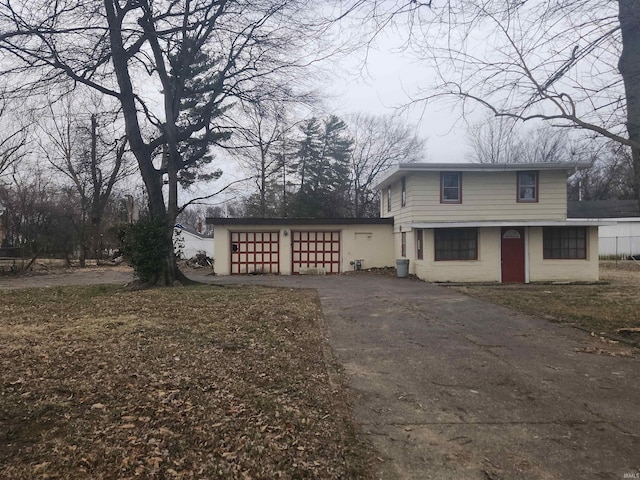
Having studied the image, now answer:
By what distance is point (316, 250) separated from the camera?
879 inches

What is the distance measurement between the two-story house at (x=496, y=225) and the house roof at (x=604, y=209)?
62.8 ft

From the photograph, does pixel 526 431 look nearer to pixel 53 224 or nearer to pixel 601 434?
pixel 601 434

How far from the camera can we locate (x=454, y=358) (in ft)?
20.0

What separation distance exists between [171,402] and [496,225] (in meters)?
15.0

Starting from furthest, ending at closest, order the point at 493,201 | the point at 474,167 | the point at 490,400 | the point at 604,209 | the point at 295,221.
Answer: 1. the point at 604,209
2. the point at 295,221
3. the point at 493,201
4. the point at 474,167
5. the point at 490,400

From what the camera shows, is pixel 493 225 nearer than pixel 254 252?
Yes

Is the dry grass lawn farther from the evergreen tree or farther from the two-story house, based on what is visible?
the evergreen tree

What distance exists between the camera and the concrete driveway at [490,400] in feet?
10.6

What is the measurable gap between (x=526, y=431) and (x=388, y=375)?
1818mm

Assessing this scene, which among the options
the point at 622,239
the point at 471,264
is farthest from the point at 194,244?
the point at 622,239

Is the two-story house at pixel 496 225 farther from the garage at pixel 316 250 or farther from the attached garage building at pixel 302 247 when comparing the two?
the garage at pixel 316 250

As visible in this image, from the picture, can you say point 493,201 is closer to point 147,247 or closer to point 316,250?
point 316,250

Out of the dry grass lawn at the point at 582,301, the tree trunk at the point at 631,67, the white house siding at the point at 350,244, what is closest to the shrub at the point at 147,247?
the white house siding at the point at 350,244

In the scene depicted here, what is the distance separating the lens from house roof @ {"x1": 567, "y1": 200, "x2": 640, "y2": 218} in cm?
3425
